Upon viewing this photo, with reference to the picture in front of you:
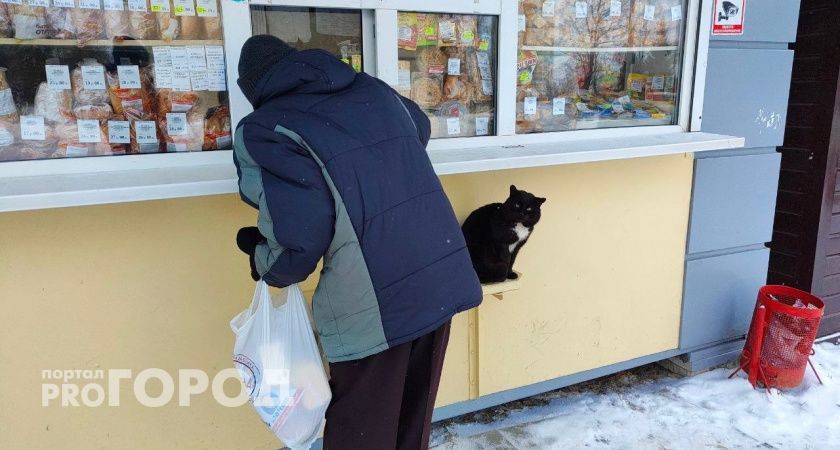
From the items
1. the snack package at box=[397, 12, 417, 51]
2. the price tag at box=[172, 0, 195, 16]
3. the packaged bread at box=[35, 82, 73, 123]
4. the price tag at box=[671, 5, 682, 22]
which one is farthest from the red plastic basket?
the packaged bread at box=[35, 82, 73, 123]

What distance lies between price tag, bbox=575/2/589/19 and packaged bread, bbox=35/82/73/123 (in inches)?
85.1

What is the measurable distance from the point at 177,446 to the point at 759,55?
3.31 metres

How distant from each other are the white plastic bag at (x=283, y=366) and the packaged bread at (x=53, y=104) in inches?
37.0

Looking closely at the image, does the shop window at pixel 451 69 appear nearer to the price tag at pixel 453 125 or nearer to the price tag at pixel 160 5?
the price tag at pixel 453 125

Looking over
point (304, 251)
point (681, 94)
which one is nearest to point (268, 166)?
point (304, 251)

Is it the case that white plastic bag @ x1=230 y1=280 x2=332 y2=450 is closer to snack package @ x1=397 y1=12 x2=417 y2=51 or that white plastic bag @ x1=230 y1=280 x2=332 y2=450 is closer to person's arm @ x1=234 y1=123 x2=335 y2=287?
person's arm @ x1=234 y1=123 x2=335 y2=287

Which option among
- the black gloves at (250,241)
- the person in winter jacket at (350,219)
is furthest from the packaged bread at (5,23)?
the black gloves at (250,241)

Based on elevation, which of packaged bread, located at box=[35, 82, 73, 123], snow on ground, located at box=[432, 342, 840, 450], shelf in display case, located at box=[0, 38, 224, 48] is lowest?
snow on ground, located at box=[432, 342, 840, 450]

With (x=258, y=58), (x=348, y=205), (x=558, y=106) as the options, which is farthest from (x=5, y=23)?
(x=558, y=106)

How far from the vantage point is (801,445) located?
2.73 meters

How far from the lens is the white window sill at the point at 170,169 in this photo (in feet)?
5.90

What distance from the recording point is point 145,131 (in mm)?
2172

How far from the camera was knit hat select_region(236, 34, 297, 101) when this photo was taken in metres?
1.69

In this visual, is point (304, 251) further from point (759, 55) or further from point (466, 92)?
point (759, 55)
